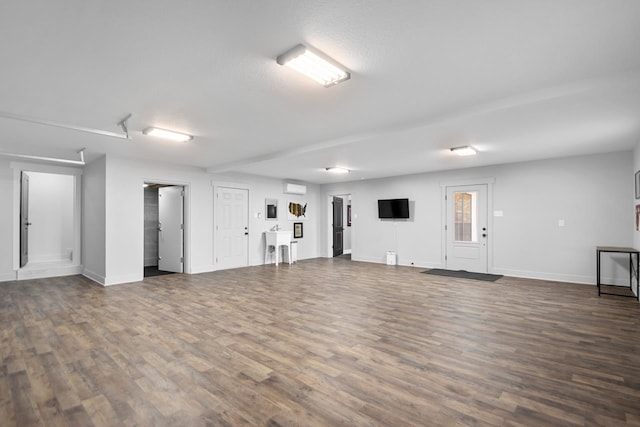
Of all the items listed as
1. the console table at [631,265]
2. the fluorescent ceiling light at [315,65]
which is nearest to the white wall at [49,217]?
the fluorescent ceiling light at [315,65]

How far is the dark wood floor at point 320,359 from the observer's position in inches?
81.3

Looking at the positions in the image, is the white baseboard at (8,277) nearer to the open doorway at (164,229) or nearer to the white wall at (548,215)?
the open doorway at (164,229)

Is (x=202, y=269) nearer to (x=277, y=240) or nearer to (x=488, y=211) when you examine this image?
(x=277, y=240)

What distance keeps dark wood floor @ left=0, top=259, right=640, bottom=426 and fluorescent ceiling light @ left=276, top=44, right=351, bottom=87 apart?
241 centimetres

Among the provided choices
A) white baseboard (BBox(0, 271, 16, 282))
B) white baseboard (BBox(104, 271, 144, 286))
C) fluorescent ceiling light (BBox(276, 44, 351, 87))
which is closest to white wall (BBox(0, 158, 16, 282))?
white baseboard (BBox(0, 271, 16, 282))

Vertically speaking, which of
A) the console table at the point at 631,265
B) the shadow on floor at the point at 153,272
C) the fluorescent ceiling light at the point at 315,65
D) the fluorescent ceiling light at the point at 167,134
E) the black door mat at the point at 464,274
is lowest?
the shadow on floor at the point at 153,272

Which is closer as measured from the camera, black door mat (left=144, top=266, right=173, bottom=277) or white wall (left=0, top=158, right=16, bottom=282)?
white wall (left=0, top=158, right=16, bottom=282)

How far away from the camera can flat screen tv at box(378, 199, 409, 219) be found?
8.60 metres

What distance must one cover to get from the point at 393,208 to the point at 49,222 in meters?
9.23

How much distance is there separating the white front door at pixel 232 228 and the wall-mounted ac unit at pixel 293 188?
1.27 m

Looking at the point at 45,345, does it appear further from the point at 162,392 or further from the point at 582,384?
the point at 582,384

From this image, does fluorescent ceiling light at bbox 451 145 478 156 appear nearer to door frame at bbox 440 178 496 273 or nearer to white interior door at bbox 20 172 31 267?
door frame at bbox 440 178 496 273

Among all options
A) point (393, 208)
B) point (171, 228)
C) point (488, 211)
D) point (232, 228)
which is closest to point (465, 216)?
point (488, 211)

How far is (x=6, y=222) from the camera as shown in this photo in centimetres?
656
